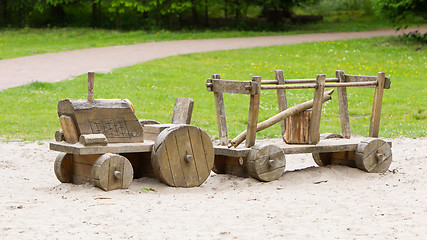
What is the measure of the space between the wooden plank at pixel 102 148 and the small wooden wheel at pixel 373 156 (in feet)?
8.35

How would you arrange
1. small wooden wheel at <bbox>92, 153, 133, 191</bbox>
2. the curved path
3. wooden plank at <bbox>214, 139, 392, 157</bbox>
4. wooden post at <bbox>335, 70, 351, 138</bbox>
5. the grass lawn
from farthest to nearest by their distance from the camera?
the grass lawn → the curved path → wooden post at <bbox>335, 70, 351, 138</bbox> → wooden plank at <bbox>214, 139, 392, 157</bbox> → small wooden wheel at <bbox>92, 153, 133, 191</bbox>

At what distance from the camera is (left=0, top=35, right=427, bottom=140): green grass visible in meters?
12.7

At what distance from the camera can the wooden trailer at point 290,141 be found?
24.0ft

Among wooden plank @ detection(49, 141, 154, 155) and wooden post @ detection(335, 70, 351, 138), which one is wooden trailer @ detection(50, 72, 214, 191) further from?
wooden post @ detection(335, 70, 351, 138)

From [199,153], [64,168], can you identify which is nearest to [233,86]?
[199,153]

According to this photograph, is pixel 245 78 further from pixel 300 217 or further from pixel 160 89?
pixel 300 217

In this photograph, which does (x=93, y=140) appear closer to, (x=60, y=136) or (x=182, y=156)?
(x=60, y=136)

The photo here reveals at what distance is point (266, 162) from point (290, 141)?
69 centimetres

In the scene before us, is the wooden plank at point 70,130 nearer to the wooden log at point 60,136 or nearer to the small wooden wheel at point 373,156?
the wooden log at point 60,136

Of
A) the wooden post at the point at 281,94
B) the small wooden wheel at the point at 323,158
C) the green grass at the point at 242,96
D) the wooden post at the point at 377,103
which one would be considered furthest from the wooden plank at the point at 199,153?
the green grass at the point at 242,96

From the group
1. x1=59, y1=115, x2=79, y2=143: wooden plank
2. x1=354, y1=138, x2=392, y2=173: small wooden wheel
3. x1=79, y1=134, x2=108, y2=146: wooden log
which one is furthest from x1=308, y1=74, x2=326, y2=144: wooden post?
x1=59, y1=115, x2=79, y2=143: wooden plank

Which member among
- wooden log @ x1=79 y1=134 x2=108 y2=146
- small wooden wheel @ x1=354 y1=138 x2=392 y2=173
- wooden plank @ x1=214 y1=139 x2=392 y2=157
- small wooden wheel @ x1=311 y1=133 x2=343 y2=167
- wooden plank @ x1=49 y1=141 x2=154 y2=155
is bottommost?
small wooden wheel @ x1=311 y1=133 x2=343 y2=167

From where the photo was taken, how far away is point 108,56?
2105 cm

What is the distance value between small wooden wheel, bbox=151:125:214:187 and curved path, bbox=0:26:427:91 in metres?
10.1
